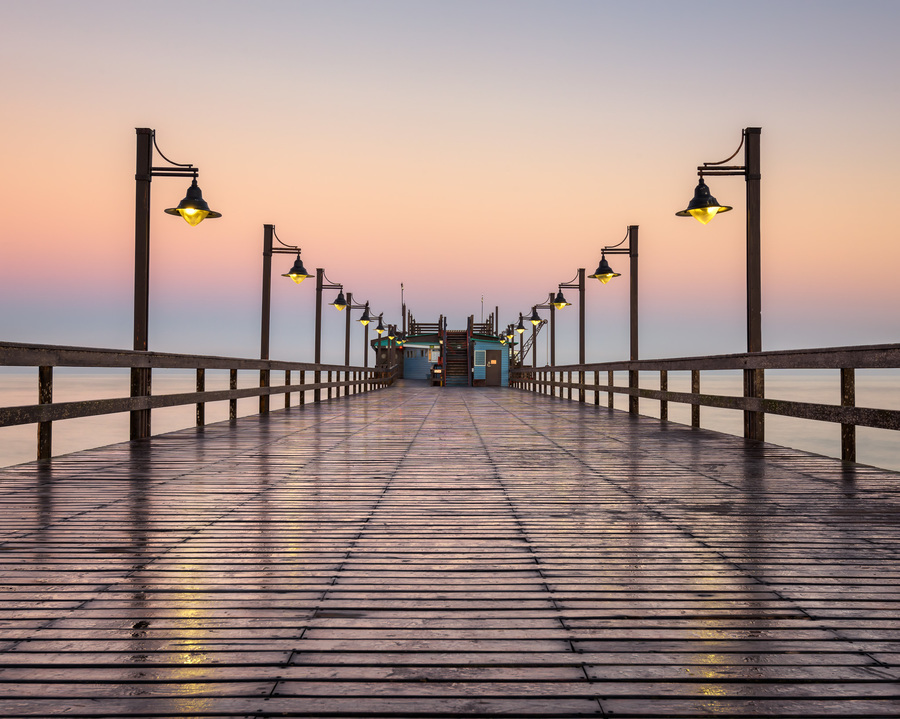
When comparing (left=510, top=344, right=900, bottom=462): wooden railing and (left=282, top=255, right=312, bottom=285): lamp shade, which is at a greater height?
(left=282, top=255, right=312, bottom=285): lamp shade

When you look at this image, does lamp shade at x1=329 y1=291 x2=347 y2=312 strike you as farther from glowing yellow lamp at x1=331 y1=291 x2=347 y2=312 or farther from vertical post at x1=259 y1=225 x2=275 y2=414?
vertical post at x1=259 y1=225 x2=275 y2=414

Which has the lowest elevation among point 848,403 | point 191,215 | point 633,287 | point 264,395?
point 264,395

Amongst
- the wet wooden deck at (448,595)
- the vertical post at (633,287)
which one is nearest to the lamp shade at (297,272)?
the vertical post at (633,287)

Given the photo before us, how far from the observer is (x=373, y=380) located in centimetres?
3195

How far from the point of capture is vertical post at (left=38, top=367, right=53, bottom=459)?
6098 millimetres

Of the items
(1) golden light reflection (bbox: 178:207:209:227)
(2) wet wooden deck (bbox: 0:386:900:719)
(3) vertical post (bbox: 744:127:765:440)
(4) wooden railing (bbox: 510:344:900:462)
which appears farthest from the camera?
(1) golden light reflection (bbox: 178:207:209:227)

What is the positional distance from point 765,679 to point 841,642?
0.45 meters

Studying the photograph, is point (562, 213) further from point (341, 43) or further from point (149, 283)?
point (149, 283)

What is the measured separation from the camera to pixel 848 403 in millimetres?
6402

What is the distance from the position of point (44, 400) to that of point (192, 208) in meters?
4.27

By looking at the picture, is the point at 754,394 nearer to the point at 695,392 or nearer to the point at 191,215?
the point at 695,392

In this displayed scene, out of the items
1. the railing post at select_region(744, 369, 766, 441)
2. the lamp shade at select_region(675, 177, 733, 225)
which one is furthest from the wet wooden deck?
the lamp shade at select_region(675, 177, 733, 225)

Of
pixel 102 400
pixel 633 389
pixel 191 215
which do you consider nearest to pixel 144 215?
pixel 191 215

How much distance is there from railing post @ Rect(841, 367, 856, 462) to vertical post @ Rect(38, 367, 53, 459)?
23.7 feet
